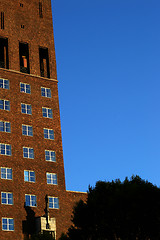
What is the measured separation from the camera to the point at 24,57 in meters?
84.6

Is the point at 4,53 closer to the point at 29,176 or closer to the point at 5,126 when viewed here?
the point at 5,126

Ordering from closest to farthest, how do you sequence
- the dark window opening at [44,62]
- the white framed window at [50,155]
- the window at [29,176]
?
the window at [29,176] → the white framed window at [50,155] → the dark window opening at [44,62]

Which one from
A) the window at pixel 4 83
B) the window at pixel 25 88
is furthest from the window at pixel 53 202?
the window at pixel 4 83

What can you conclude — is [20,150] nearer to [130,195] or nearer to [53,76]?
[53,76]

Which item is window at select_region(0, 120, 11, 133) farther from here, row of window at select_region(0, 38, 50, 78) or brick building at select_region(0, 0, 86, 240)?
row of window at select_region(0, 38, 50, 78)

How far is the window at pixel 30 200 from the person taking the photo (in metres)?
70.4

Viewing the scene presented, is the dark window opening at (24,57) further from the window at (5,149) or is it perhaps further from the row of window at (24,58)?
the window at (5,149)

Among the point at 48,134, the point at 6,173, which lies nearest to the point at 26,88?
the point at 48,134

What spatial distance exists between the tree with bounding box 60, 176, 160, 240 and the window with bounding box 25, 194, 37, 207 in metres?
14.0

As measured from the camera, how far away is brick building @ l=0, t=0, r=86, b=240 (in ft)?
229

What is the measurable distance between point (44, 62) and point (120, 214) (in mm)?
43023

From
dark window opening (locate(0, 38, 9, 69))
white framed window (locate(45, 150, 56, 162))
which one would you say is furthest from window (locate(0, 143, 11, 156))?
dark window opening (locate(0, 38, 9, 69))

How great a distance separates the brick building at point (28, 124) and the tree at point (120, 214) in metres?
14.3

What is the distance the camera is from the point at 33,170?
240 feet
